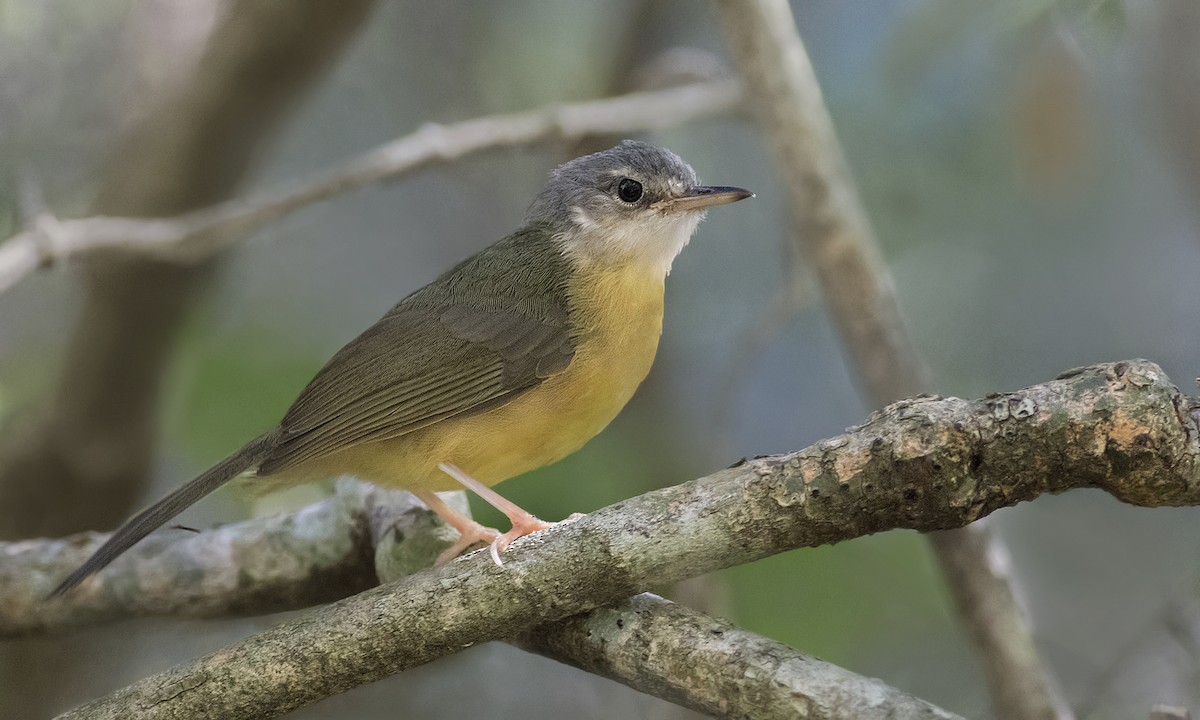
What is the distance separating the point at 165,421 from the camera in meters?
5.64

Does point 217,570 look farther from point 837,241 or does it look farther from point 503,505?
point 837,241

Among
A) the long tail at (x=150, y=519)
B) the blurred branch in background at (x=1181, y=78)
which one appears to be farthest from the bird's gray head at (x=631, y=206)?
the blurred branch in background at (x=1181, y=78)

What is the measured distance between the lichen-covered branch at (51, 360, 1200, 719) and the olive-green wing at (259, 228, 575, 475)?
93 cm

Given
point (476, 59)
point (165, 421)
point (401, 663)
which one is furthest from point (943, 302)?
point (401, 663)

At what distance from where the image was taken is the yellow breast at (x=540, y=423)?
3.56 m

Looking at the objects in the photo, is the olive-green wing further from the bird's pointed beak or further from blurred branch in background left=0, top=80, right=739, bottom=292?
blurred branch in background left=0, top=80, right=739, bottom=292

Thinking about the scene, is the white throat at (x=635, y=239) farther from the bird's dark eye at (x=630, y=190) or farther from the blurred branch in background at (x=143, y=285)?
the blurred branch in background at (x=143, y=285)

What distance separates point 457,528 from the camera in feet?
12.0

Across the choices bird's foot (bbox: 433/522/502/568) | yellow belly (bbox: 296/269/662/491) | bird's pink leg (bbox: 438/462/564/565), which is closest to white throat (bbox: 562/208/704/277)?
yellow belly (bbox: 296/269/662/491)

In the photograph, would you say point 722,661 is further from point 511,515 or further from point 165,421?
point 165,421

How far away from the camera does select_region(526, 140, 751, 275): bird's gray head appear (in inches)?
158

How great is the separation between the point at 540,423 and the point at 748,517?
4.07ft

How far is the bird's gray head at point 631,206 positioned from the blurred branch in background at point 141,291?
1.59 metres

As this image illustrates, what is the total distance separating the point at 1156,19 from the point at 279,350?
4380mm
